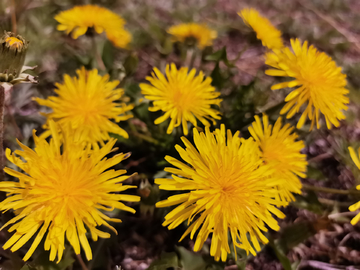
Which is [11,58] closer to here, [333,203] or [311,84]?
[311,84]

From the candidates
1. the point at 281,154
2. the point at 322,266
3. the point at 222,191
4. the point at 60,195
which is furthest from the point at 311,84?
the point at 60,195

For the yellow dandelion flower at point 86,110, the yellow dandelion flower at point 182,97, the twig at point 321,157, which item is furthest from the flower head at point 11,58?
the twig at point 321,157

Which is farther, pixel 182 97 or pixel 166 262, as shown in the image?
pixel 182 97

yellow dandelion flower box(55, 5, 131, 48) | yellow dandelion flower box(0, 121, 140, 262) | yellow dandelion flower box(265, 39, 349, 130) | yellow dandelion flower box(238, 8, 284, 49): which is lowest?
yellow dandelion flower box(0, 121, 140, 262)

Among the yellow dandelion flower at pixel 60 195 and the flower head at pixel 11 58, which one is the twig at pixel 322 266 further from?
the flower head at pixel 11 58

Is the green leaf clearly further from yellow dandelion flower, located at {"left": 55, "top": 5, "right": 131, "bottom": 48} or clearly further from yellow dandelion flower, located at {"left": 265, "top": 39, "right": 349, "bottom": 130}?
yellow dandelion flower, located at {"left": 55, "top": 5, "right": 131, "bottom": 48}

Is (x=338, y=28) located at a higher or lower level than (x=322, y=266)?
higher

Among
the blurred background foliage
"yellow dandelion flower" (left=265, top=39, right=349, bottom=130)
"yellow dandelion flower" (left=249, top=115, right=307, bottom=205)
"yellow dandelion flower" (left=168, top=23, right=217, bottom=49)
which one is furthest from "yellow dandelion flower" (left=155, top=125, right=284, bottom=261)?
"yellow dandelion flower" (left=168, top=23, right=217, bottom=49)
